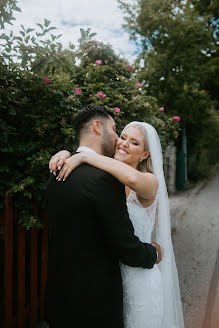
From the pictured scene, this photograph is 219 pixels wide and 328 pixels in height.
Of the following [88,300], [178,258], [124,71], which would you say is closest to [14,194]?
[88,300]

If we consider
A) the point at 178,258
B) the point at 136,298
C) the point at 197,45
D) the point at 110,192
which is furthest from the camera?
the point at 197,45

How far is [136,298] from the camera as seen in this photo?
1863mm

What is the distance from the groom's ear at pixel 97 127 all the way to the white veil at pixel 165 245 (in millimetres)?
631

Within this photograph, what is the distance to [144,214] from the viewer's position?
225 cm

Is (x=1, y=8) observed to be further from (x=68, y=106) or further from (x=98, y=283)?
(x=98, y=283)

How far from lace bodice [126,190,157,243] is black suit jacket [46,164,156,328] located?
44 cm

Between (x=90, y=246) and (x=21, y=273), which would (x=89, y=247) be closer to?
(x=90, y=246)

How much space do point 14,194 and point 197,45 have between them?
1142 cm

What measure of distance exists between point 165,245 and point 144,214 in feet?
1.21

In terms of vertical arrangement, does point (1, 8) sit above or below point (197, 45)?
below

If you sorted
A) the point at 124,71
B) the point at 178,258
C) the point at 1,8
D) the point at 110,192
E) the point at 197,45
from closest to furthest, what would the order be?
the point at 110,192
the point at 1,8
the point at 124,71
the point at 178,258
the point at 197,45

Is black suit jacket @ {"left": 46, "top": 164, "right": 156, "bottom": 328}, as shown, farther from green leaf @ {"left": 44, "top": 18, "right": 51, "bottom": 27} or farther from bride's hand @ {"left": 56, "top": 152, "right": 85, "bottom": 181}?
green leaf @ {"left": 44, "top": 18, "right": 51, "bottom": 27}

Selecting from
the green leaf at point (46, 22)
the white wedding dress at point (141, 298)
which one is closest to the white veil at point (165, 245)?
the white wedding dress at point (141, 298)

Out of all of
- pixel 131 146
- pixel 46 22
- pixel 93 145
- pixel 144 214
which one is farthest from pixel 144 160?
pixel 46 22
